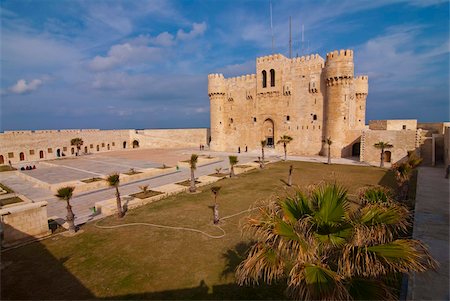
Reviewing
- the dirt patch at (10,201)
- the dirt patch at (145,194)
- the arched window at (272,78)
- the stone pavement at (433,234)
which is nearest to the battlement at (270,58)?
the arched window at (272,78)

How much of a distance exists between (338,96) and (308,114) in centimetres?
447

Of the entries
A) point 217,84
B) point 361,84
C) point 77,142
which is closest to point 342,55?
point 361,84

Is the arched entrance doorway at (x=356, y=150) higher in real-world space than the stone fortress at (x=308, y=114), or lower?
lower

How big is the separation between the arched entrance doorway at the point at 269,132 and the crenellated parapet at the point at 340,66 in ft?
32.1

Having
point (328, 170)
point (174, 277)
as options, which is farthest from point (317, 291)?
point (328, 170)

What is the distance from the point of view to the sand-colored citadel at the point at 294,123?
24.7 meters

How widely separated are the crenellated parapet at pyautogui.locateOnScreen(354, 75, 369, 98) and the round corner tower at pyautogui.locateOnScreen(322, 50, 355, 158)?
3.20 meters

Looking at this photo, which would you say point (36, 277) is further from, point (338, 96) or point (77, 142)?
point (77, 142)

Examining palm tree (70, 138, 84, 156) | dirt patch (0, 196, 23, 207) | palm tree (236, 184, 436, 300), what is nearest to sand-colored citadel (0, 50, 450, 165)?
palm tree (70, 138, 84, 156)

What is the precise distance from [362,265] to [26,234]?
34.7 ft

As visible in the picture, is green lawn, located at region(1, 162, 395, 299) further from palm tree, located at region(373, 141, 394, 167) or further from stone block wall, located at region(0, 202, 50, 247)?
palm tree, located at region(373, 141, 394, 167)

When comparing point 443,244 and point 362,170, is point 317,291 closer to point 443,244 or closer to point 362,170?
point 443,244

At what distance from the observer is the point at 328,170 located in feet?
67.3

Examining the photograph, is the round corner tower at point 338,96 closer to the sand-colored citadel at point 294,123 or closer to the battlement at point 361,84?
the sand-colored citadel at point 294,123
